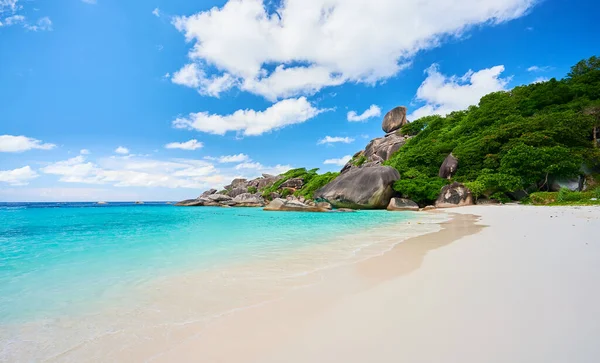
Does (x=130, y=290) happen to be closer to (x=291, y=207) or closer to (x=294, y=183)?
(x=291, y=207)

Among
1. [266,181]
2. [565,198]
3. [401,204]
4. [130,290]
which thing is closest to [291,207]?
[401,204]

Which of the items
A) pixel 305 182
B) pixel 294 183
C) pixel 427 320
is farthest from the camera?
pixel 305 182

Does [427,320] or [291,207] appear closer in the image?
[427,320]

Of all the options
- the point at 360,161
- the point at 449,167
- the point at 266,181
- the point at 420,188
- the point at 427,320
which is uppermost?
the point at 360,161

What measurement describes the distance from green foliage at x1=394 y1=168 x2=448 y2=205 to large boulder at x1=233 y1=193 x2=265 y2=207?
23836 mm

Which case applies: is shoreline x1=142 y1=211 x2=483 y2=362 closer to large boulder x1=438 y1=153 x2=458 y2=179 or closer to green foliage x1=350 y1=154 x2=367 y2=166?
large boulder x1=438 y1=153 x2=458 y2=179

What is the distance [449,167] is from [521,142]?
5.79 m

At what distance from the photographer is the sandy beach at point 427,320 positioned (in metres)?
1.52

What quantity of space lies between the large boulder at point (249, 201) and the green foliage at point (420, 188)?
2384 centimetres

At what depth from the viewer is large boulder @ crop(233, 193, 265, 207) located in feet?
138

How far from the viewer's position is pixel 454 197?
20828 millimetres

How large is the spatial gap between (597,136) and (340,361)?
2791cm

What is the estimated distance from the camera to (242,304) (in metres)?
2.63

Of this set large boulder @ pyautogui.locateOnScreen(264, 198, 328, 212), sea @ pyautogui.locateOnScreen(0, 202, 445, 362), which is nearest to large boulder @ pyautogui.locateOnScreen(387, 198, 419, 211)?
large boulder @ pyautogui.locateOnScreen(264, 198, 328, 212)
